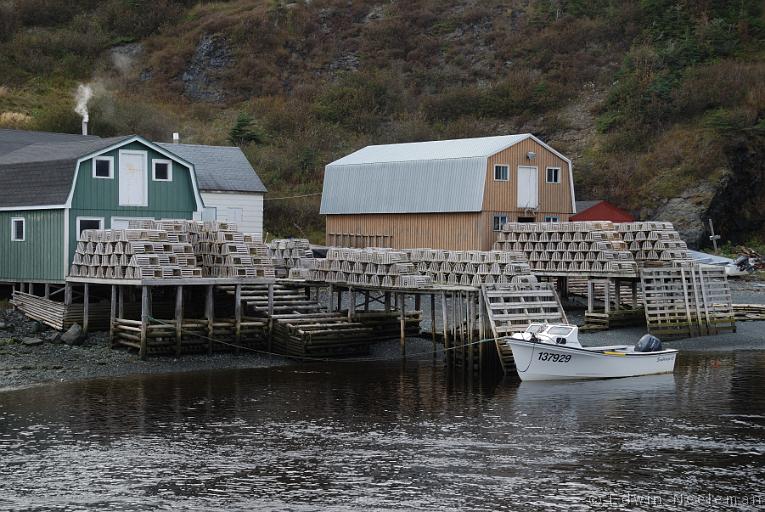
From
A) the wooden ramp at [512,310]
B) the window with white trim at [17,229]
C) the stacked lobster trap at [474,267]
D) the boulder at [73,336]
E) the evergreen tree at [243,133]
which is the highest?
the evergreen tree at [243,133]

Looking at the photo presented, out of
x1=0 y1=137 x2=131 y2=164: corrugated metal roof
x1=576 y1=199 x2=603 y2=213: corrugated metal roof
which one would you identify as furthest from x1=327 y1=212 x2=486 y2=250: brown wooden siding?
x1=0 y1=137 x2=131 y2=164: corrugated metal roof

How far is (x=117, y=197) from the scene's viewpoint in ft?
135

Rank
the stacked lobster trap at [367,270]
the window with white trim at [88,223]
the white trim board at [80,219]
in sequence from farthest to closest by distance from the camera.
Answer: the window with white trim at [88,223], the white trim board at [80,219], the stacked lobster trap at [367,270]

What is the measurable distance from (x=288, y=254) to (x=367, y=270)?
6076mm

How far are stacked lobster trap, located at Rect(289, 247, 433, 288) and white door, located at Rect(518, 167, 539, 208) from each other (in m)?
12.7

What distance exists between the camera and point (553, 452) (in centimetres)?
2373

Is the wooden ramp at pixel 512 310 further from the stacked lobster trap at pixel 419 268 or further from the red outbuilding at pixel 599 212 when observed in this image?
the red outbuilding at pixel 599 212

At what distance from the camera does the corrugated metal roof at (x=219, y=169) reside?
5328 centimetres

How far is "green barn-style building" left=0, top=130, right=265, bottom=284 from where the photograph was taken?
39.9 meters

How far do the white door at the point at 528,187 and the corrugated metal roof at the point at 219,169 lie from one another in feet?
41.9

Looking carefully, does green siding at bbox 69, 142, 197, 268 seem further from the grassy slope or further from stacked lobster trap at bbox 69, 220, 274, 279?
the grassy slope

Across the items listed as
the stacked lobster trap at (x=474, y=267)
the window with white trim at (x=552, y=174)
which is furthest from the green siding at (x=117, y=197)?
the window with white trim at (x=552, y=174)

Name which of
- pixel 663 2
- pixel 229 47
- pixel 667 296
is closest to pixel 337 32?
pixel 229 47

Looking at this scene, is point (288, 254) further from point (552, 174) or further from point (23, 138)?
point (23, 138)
